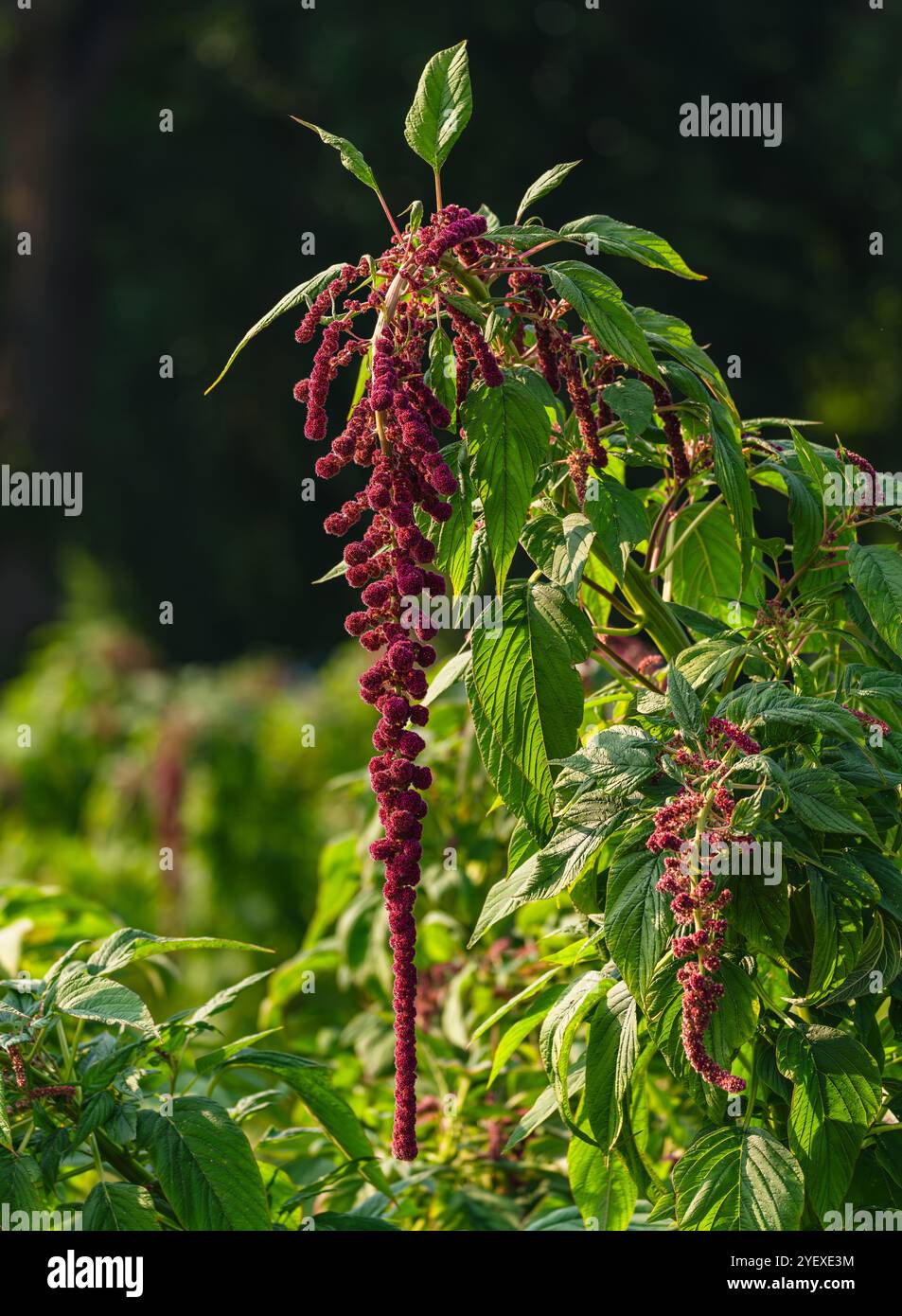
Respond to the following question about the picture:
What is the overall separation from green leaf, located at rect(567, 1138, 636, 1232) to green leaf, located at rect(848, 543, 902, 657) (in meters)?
0.58

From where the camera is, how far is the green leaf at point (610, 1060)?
52.6 inches

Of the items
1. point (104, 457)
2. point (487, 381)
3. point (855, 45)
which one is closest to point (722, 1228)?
point (487, 381)

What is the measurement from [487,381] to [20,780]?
511 centimetres

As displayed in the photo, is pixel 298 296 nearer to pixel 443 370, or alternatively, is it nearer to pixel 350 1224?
pixel 443 370

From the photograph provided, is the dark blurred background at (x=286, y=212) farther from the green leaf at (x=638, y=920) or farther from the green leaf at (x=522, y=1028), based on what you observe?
the green leaf at (x=638, y=920)

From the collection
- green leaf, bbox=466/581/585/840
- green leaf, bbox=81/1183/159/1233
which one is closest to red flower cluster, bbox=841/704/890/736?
green leaf, bbox=466/581/585/840

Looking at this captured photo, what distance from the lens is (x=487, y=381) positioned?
123 centimetres

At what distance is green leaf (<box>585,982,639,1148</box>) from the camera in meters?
1.33

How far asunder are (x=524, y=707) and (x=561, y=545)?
5.8 inches

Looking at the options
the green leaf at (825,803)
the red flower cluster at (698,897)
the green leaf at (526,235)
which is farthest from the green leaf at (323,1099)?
the green leaf at (526,235)

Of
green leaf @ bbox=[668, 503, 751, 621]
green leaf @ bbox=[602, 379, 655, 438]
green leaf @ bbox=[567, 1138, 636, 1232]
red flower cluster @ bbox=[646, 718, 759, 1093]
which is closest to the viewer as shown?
red flower cluster @ bbox=[646, 718, 759, 1093]

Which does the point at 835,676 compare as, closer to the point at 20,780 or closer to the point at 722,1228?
the point at 722,1228

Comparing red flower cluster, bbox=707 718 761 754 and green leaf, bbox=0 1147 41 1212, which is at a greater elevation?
red flower cluster, bbox=707 718 761 754

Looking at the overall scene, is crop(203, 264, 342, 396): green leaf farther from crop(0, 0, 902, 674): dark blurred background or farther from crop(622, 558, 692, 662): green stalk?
crop(0, 0, 902, 674): dark blurred background
